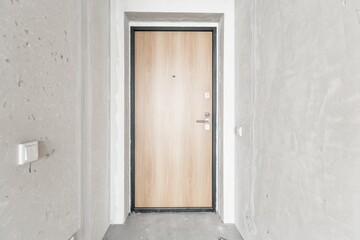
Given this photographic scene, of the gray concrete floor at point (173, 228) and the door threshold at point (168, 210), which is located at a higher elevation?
the door threshold at point (168, 210)

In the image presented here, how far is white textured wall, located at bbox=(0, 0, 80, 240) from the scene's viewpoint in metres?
1.03

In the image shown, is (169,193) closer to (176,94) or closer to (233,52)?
(176,94)

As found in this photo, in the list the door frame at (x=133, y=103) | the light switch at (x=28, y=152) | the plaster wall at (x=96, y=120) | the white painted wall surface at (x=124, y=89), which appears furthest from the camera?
the door frame at (x=133, y=103)

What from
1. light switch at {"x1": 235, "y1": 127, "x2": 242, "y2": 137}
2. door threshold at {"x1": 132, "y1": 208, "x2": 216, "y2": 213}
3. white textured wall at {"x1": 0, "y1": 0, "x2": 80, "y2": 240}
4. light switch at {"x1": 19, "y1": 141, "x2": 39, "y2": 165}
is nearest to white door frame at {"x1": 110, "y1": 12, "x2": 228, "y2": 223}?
door threshold at {"x1": 132, "y1": 208, "x2": 216, "y2": 213}

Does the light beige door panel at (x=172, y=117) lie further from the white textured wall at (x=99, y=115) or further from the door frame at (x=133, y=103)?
the white textured wall at (x=99, y=115)

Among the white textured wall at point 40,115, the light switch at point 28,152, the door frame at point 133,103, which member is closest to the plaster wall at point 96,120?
the white textured wall at point 40,115

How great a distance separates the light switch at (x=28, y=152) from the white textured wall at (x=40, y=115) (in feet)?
0.10

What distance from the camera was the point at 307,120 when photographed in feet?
3.96

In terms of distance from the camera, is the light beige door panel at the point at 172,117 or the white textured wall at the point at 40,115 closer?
the white textured wall at the point at 40,115

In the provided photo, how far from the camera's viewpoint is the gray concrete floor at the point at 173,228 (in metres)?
2.31

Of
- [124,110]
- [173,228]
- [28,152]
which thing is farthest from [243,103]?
Answer: [28,152]

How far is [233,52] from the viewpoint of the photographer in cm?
259

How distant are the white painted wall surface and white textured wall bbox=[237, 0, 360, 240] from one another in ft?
2.25

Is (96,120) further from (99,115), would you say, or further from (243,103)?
(243,103)
